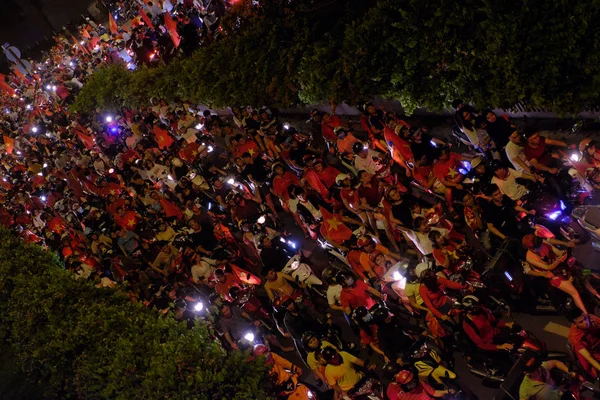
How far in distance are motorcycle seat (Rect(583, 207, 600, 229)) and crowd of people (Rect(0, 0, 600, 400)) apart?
502 millimetres

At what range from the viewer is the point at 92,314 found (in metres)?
8.48

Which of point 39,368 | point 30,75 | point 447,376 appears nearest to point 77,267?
point 39,368

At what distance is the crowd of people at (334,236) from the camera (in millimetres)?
7453

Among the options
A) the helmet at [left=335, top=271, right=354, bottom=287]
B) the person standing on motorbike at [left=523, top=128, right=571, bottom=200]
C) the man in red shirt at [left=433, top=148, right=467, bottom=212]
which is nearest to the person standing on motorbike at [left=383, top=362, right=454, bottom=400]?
the helmet at [left=335, top=271, right=354, bottom=287]

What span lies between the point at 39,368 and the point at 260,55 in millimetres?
11735

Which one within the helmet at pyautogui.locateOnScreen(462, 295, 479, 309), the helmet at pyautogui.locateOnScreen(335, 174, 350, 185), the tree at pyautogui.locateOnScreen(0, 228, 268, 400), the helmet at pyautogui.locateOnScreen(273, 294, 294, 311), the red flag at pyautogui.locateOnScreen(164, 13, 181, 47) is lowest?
the helmet at pyautogui.locateOnScreen(273, 294, 294, 311)

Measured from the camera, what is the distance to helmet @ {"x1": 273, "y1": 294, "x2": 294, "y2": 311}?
29.0ft

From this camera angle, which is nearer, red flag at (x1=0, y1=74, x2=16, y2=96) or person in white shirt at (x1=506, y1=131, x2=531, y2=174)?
person in white shirt at (x1=506, y1=131, x2=531, y2=174)

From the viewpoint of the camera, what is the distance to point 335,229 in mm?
9984

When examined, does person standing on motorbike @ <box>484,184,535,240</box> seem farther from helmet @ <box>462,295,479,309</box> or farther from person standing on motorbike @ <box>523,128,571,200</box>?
helmet @ <box>462,295,479,309</box>

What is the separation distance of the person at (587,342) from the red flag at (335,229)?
4.52 metres

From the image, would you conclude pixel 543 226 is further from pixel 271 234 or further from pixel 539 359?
pixel 271 234

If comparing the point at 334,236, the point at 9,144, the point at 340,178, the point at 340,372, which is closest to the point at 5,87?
the point at 9,144

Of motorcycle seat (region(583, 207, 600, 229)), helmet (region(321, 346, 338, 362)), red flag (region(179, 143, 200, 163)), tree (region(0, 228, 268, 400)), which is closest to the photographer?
tree (region(0, 228, 268, 400))
